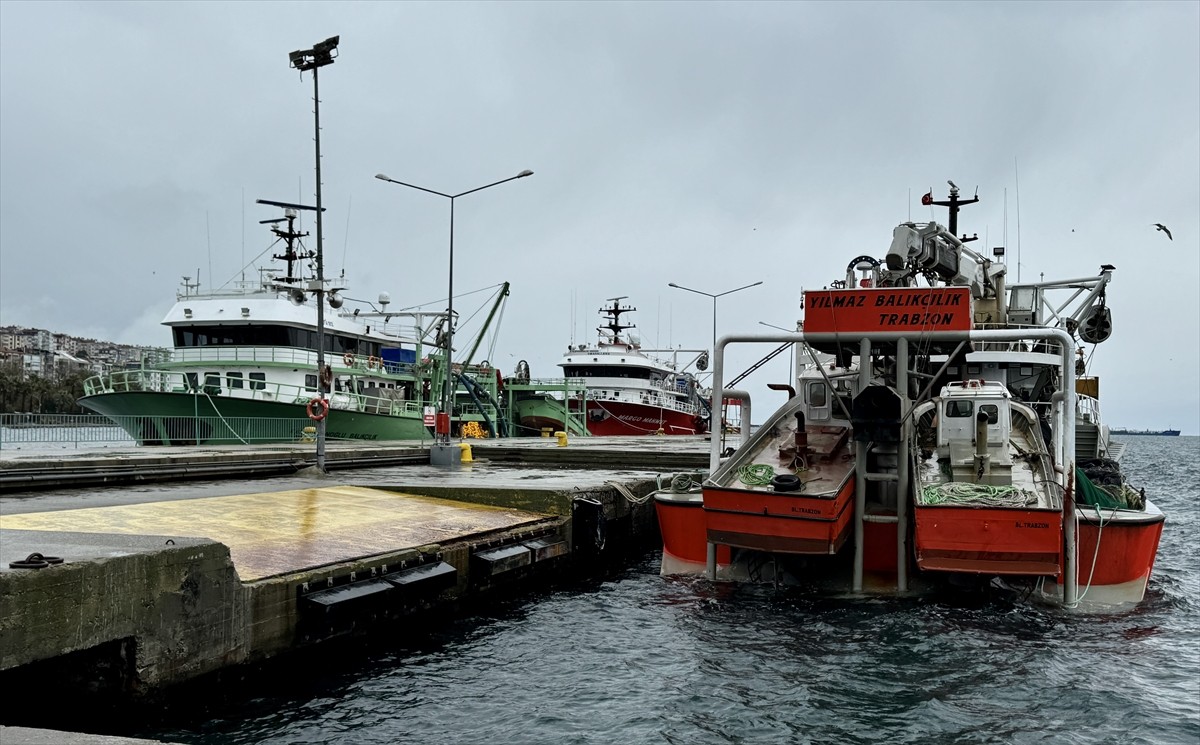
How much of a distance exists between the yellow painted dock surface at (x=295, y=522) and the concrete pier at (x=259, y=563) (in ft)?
0.11

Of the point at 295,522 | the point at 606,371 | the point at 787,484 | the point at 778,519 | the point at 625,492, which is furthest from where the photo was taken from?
the point at 606,371

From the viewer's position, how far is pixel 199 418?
27125 millimetres

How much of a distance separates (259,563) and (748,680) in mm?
5456

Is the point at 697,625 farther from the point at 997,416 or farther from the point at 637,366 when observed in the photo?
the point at 637,366

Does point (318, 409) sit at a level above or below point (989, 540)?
above

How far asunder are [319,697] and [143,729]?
169 cm

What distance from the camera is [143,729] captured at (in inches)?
295

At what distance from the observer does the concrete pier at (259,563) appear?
6977 mm

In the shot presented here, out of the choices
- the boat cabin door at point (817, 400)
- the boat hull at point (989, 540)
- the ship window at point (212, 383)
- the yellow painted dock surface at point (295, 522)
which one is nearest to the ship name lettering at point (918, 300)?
the boat cabin door at point (817, 400)

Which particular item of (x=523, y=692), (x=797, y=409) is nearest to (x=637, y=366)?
(x=797, y=409)

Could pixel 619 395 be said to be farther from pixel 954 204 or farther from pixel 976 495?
pixel 976 495

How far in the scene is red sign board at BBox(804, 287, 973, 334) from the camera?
43.4ft

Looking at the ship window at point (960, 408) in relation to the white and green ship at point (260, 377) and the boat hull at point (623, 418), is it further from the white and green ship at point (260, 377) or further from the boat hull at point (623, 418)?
the boat hull at point (623, 418)

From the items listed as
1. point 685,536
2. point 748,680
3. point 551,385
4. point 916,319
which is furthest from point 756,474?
point 551,385
